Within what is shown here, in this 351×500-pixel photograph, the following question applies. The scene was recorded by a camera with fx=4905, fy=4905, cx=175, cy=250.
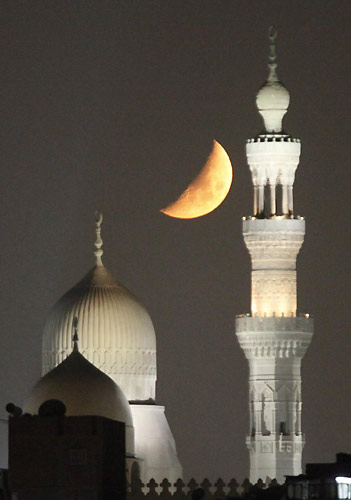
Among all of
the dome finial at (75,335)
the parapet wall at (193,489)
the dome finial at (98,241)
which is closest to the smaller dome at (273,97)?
the dome finial at (98,241)

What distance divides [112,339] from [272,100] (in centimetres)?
581

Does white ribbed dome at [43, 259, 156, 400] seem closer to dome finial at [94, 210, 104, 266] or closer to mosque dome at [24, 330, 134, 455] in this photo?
dome finial at [94, 210, 104, 266]

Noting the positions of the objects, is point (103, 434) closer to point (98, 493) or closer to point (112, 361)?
point (98, 493)

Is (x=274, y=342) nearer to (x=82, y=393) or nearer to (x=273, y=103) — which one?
(x=273, y=103)

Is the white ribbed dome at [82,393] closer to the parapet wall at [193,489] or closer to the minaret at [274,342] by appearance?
the parapet wall at [193,489]

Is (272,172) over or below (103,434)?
over

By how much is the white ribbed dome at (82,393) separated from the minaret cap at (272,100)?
743 cm

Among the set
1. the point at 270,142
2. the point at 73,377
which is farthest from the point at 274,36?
the point at 73,377

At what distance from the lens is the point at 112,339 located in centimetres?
9544

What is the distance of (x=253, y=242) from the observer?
96.0 meters

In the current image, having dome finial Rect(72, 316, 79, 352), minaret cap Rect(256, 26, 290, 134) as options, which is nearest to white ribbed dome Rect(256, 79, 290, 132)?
minaret cap Rect(256, 26, 290, 134)

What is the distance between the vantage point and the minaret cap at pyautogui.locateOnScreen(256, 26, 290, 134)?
96688mm

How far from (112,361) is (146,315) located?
1.17m

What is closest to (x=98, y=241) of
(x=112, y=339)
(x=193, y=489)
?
(x=112, y=339)
